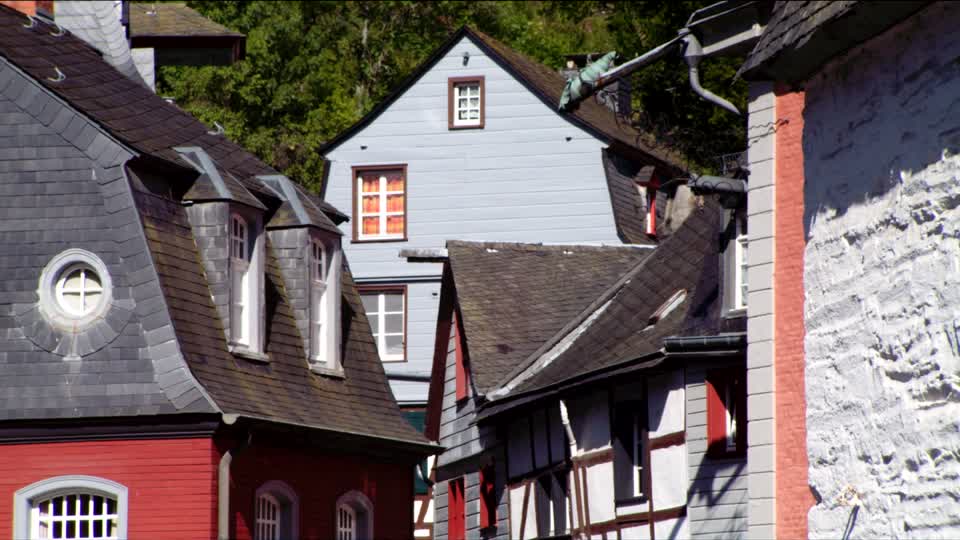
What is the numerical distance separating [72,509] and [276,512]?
2783mm

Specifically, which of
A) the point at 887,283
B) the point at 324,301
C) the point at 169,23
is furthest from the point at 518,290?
the point at 887,283

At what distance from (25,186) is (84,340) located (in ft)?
6.40

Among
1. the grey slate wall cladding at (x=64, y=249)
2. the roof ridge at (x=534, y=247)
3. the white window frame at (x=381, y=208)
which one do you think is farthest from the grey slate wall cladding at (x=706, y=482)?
the white window frame at (x=381, y=208)

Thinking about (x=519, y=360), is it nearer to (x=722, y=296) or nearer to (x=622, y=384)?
(x=622, y=384)

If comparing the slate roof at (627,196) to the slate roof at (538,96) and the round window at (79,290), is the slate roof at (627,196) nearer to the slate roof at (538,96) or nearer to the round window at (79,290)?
the slate roof at (538,96)

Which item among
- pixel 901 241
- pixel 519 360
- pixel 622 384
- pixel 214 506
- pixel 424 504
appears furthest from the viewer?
pixel 424 504

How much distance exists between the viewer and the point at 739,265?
2447cm

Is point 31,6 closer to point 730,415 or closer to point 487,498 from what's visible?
point 487,498

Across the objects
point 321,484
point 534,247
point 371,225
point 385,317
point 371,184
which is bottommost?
point 321,484

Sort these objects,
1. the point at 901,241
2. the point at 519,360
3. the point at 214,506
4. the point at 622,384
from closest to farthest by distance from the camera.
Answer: the point at 901,241
the point at 214,506
the point at 622,384
the point at 519,360

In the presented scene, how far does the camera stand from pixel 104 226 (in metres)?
24.5

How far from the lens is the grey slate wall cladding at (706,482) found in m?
24.5

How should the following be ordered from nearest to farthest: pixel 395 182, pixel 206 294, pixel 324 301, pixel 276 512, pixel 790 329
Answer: pixel 790 329 < pixel 206 294 < pixel 276 512 < pixel 324 301 < pixel 395 182

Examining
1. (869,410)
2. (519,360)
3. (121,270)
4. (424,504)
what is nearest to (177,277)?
(121,270)
